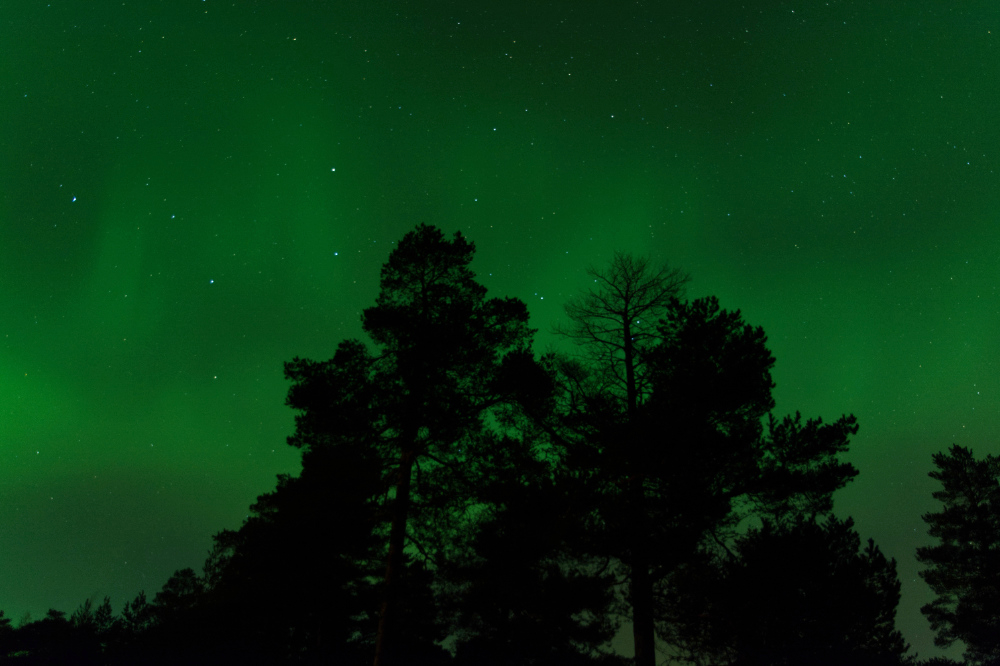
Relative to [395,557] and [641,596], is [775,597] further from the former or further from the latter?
[395,557]

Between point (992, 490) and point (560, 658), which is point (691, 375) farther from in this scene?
point (992, 490)

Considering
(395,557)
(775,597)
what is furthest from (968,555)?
(395,557)

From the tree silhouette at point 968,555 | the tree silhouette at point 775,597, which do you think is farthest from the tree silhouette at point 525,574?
the tree silhouette at point 968,555

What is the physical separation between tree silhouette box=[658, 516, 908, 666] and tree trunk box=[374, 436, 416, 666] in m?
Result: 6.57

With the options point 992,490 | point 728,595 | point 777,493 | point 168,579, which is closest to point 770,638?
point 728,595

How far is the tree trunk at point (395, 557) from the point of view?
39.7 feet

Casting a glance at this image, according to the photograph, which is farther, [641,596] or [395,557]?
[395,557]

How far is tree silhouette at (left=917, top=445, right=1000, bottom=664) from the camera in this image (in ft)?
96.2

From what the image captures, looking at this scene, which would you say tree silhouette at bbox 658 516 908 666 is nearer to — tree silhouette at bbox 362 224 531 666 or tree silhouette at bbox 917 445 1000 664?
tree silhouette at bbox 362 224 531 666

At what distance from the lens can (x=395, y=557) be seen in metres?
12.5

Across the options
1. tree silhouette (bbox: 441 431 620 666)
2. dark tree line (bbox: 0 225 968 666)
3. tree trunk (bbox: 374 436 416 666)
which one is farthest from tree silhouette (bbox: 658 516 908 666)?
tree trunk (bbox: 374 436 416 666)

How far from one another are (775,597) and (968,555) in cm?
2842

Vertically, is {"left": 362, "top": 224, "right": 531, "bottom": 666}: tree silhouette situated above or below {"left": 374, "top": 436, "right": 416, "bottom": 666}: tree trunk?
above

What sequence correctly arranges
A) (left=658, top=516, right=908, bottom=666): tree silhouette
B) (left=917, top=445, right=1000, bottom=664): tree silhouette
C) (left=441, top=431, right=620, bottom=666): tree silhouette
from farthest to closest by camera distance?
(left=917, top=445, right=1000, bottom=664): tree silhouette
(left=441, top=431, right=620, bottom=666): tree silhouette
(left=658, top=516, right=908, bottom=666): tree silhouette
